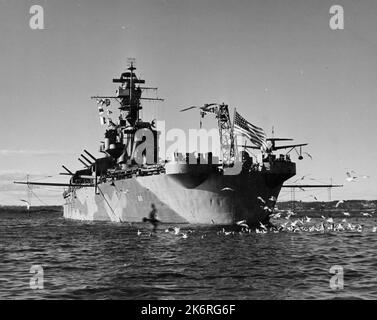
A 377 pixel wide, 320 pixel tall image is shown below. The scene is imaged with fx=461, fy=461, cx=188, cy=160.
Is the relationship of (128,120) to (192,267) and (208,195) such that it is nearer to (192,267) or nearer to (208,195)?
(208,195)

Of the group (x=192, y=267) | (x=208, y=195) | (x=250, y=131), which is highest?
(x=250, y=131)

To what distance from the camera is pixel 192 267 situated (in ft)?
56.9

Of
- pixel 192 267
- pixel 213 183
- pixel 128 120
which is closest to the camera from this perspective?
pixel 192 267

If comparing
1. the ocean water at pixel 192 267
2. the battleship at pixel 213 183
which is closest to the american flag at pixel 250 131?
the battleship at pixel 213 183

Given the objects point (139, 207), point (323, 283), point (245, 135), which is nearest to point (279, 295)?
point (323, 283)

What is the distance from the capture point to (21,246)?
1017 inches

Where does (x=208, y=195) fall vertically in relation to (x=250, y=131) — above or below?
below

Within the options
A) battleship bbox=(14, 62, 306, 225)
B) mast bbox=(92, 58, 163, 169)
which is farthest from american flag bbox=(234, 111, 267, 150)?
mast bbox=(92, 58, 163, 169)

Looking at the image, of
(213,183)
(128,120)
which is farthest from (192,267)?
(128,120)

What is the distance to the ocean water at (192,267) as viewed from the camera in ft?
42.8

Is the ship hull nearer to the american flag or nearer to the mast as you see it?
the american flag

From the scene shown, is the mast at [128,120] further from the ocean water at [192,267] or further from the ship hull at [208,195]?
the ocean water at [192,267]

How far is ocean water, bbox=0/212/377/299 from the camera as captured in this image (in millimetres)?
13055

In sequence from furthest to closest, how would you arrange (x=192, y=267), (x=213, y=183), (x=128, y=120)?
(x=128, y=120) < (x=213, y=183) < (x=192, y=267)
